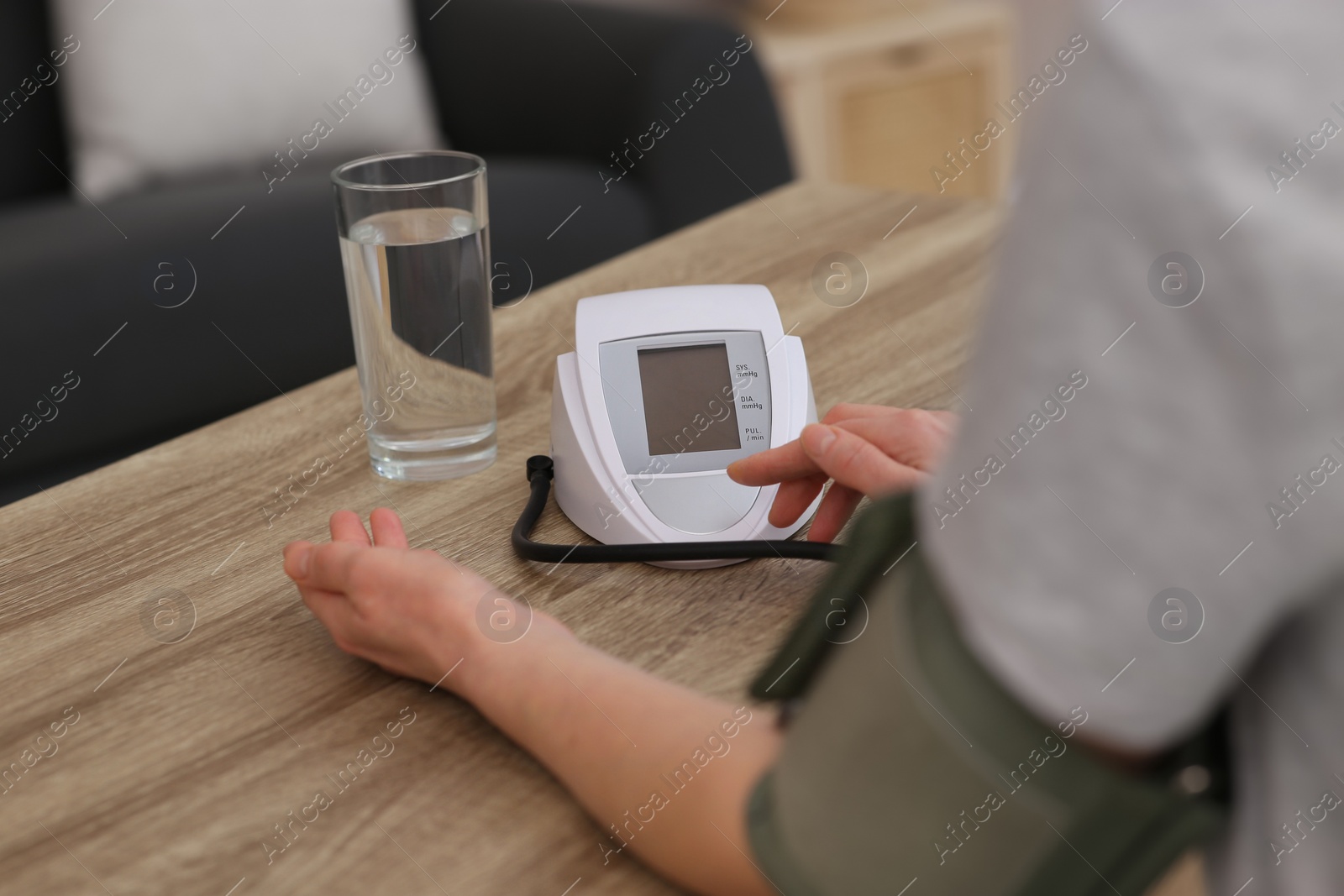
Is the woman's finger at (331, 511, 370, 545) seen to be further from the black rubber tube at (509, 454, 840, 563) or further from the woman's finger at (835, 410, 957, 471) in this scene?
the woman's finger at (835, 410, 957, 471)

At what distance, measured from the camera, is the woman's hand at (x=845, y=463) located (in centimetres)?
72

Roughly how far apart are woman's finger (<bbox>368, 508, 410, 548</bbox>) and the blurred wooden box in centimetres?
242

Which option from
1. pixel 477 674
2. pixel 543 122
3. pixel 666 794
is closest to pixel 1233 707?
pixel 666 794

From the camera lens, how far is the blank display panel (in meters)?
0.79

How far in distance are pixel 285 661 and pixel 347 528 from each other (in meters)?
0.09

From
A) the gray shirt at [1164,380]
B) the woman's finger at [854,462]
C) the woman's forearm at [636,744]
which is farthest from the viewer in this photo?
the woman's finger at [854,462]

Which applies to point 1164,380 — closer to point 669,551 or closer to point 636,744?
point 636,744

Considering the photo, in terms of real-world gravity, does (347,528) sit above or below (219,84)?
below

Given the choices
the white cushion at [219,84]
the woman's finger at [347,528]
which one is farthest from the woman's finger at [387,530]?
the white cushion at [219,84]

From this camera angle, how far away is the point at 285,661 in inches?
26.0

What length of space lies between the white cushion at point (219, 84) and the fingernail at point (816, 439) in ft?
4.85

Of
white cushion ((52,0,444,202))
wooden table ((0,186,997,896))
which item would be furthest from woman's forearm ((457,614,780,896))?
white cushion ((52,0,444,202))

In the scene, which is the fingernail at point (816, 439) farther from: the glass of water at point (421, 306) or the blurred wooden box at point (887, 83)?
the blurred wooden box at point (887, 83)

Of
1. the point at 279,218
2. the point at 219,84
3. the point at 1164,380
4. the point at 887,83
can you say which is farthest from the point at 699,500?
the point at 887,83
